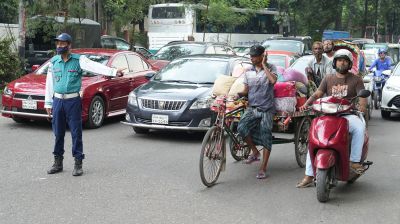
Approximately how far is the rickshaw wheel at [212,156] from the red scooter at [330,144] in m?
1.20

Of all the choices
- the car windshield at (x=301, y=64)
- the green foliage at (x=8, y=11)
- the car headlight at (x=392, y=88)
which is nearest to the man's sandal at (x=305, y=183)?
the car windshield at (x=301, y=64)

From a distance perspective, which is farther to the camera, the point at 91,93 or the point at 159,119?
the point at 91,93

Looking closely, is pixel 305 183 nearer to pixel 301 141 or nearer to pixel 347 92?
pixel 347 92

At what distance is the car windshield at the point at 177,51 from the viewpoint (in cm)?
1738

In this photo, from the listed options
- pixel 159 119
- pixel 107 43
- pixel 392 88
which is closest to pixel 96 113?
pixel 159 119

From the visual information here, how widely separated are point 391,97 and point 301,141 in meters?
6.63

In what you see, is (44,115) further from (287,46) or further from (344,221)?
(287,46)

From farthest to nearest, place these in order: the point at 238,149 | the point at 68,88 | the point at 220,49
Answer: the point at 220,49 → the point at 238,149 → the point at 68,88

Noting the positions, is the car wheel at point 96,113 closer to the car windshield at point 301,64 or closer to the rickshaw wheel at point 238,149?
the rickshaw wheel at point 238,149

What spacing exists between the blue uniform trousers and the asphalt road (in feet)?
1.30

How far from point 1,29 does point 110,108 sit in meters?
10.5

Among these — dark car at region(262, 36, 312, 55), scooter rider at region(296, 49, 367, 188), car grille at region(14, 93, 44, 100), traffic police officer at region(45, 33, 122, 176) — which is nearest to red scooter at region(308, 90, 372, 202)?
scooter rider at region(296, 49, 367, 188)

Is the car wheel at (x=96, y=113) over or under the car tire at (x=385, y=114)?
over

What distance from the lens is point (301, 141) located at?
330 inches
